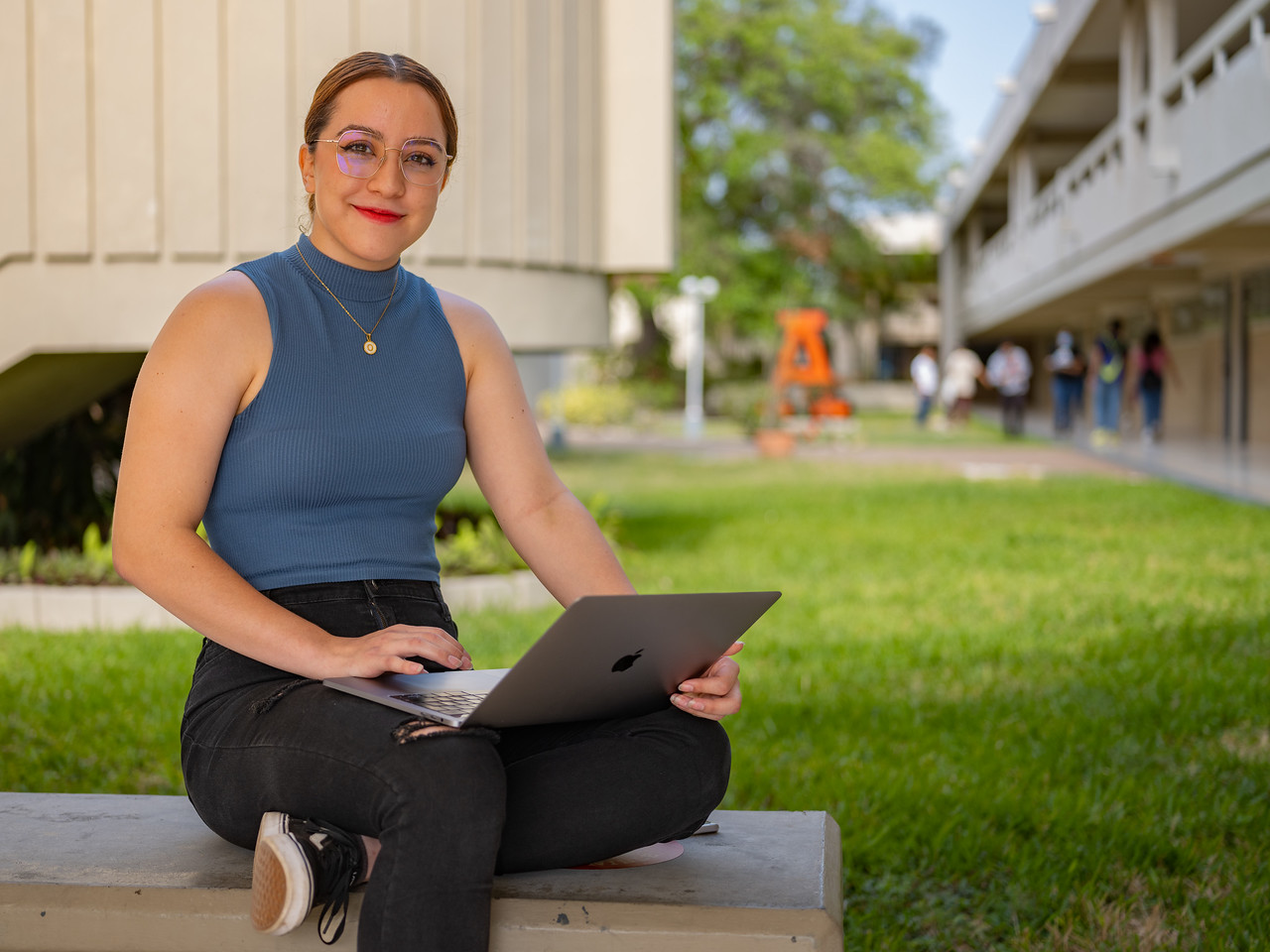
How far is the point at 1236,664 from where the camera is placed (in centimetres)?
556

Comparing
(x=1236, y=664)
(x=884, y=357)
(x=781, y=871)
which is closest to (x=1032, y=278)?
(x=1236, y=664)

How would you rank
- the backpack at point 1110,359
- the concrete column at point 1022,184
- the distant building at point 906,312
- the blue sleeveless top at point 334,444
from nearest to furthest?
1. the blue sleeveless top at point 334,444
2. the backpack at point 1110,359
3. the concrete column at point 1022,184
4. the distant building at point 906,312

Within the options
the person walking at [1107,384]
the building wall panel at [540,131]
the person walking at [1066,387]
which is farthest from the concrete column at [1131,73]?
the building wall panel at [540,131]

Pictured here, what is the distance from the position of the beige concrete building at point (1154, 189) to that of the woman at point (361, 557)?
1009cm

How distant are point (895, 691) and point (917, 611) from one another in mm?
1811

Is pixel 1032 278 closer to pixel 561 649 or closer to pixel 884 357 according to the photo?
pixel 561 649

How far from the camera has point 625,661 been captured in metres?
1.98

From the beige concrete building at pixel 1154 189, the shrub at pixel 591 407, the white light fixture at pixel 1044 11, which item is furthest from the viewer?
the shrub at pixel 591 407

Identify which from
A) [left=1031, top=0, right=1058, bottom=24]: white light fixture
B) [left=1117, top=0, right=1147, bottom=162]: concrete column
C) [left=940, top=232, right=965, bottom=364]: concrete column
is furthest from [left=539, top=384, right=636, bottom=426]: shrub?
[left=940, top=232, right=965, bottom=364]: concrete column

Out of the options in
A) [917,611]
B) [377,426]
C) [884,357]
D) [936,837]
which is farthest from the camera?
[884,357]

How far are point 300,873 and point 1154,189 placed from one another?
585 inches

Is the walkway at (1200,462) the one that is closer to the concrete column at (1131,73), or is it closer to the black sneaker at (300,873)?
the concrete column at (1131,73)

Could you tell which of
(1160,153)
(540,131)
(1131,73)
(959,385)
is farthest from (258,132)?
(959,385)

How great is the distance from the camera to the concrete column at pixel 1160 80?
46.9ft
